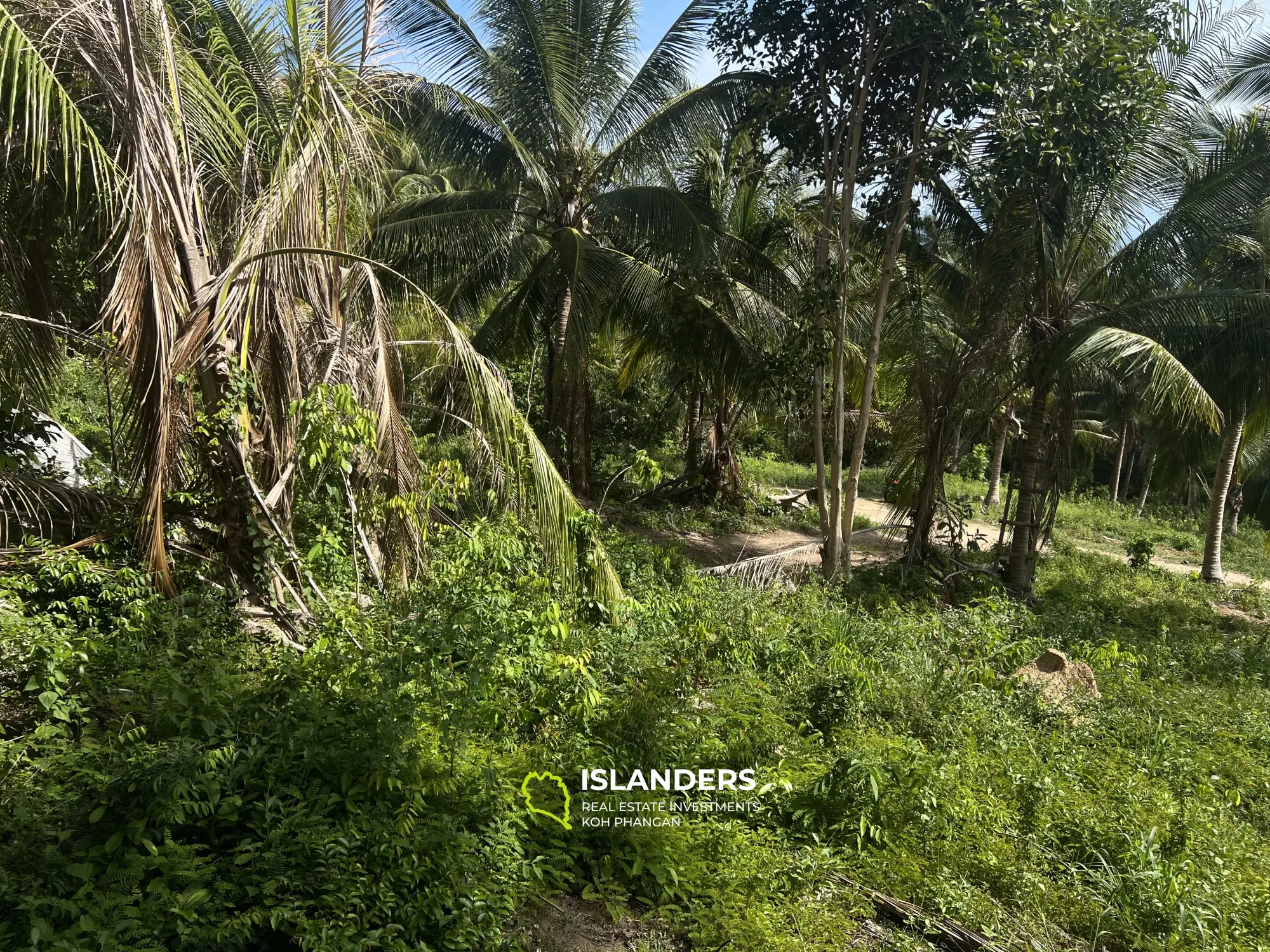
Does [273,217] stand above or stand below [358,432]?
above

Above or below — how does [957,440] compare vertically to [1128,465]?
below

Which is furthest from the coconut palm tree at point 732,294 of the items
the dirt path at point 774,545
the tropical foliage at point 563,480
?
the dirt path at point 774,545

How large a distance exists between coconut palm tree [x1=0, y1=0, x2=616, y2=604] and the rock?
3104 mm

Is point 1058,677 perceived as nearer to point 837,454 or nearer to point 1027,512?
point 837,454

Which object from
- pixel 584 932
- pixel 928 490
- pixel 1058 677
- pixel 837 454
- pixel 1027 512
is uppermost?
pixel 837 454

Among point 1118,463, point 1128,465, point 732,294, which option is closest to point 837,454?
point 732,294

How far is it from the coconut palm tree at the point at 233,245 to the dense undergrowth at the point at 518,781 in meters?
0.62

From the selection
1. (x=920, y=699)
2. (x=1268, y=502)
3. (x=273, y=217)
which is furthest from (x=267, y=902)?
(x=1268, y=502)

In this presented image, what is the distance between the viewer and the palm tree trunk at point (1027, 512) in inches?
407

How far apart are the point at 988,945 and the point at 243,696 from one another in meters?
3.09

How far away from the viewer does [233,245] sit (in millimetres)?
5031

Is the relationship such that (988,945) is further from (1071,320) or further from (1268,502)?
(1268,502)

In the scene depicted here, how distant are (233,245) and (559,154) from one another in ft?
18.4

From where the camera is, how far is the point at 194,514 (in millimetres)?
4754
